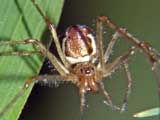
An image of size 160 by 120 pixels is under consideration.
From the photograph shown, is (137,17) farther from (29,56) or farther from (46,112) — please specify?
(29,56)

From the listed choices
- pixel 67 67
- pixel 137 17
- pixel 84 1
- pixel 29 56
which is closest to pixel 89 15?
pixel 84 1

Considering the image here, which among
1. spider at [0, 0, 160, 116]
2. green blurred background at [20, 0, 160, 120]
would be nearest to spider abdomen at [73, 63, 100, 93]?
spider at [0, 0, 160, 116]

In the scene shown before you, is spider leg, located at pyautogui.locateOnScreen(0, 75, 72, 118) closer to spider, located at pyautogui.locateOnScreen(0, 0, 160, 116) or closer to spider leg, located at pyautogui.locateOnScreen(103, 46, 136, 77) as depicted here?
spider, located at pyautogui.locateOnScreen(0, 0, 160, 116)

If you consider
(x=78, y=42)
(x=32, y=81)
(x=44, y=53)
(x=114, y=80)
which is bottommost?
(x=32, y=81)

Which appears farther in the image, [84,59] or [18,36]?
[84,59]

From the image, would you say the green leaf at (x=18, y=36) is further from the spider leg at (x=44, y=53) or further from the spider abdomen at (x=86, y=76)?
the spider abdomen at (x=86, y=76)

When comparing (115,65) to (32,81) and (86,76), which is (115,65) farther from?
(32,81)

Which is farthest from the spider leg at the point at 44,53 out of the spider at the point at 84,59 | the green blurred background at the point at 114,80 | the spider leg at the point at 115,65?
the green blurred background at the point at 114,80

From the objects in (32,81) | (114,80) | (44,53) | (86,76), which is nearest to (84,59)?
(86,76)
